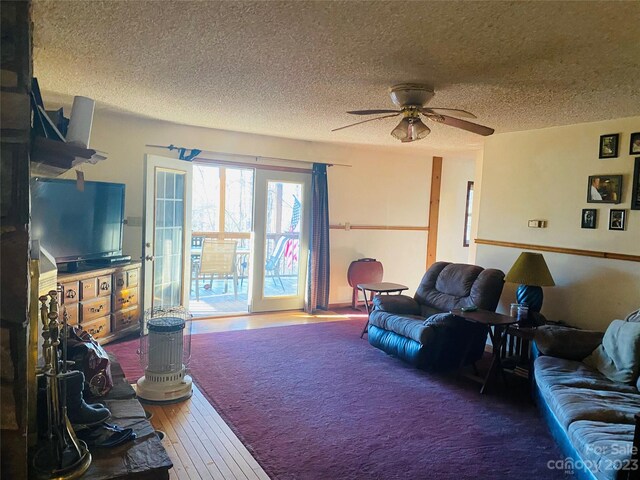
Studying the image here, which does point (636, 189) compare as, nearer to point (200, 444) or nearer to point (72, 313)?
point (200, 444)

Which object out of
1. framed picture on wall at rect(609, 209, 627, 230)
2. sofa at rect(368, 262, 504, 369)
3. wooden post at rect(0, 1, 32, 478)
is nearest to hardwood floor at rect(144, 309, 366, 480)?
wooden post at rect(0, 1, 32, 478)

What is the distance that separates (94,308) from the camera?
396 centimetres

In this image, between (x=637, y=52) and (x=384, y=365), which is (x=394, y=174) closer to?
(x=384, y=365)

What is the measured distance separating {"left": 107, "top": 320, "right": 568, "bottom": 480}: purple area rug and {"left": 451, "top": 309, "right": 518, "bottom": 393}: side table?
0.16 m

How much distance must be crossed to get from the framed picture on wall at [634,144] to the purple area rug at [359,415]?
212 cm

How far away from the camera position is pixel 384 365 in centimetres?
400

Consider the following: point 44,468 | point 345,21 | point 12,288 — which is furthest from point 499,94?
point 44,468

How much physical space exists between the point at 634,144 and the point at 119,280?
4.63 meters

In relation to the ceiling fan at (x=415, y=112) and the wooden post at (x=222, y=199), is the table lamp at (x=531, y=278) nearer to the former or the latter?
the ceiling fan at (x=415, y=112)

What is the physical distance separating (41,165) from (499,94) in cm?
277

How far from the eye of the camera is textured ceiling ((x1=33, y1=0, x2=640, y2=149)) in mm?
1875

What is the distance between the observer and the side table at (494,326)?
136 inches

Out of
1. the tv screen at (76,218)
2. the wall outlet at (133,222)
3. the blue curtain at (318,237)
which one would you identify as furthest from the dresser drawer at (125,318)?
the blue curtain at (318,237)

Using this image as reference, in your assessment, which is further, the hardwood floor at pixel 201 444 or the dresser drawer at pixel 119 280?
the dresser drawer at pixel 119 280
